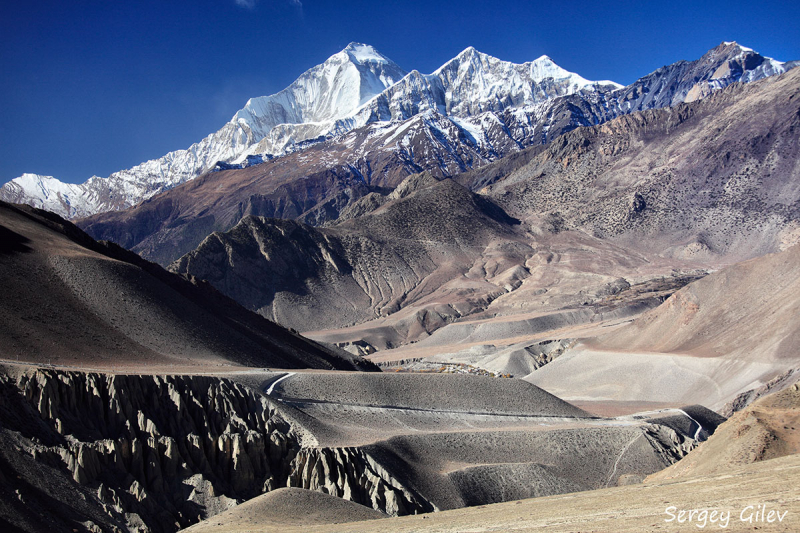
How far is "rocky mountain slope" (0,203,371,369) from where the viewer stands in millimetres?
43469

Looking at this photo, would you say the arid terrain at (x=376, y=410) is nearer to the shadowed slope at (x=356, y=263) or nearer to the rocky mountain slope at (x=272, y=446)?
the rocky mountain slope at (x=272, y=446)

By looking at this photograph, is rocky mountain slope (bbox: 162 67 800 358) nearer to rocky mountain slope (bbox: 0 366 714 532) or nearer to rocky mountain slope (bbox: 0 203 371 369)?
rocky mountain slope (bbox: 0 203 371 369)

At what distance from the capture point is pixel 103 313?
166 feet

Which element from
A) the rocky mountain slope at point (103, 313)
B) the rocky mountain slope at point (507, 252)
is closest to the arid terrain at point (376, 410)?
the rocky mountain slope at point (103, 313)

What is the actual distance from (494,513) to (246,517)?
818 cm

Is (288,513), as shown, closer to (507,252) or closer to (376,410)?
(376,410)

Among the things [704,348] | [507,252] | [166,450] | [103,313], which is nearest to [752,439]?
[166,450]

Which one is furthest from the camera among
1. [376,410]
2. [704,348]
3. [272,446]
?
[704,348]

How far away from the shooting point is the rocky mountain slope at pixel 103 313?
4347 cm

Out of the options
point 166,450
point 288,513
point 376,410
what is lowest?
point 288,513

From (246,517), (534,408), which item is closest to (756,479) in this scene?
(246,517)

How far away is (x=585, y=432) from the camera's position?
46375 millimetres

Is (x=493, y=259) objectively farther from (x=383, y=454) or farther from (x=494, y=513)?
(x=494, y=513)

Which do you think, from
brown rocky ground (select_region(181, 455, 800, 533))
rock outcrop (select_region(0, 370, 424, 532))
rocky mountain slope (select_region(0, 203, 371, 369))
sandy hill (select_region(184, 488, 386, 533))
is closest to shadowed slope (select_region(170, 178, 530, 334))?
rocky mountain slope (select_region(0, 203, 371, 369))
